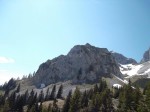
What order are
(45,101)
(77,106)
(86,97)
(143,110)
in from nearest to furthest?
(143,110) → (77,106) → (86,97) → (45,101)

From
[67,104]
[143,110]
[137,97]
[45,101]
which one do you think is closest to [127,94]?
[137,97]

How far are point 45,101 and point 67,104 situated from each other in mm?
55375

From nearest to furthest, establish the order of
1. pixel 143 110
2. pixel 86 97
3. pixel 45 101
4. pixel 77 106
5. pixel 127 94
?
pixel 143 110 < pixel 127 94 < pixel 77 106 < pixel 86 97 < pixel 45 101

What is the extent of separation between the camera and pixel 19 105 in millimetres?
167625

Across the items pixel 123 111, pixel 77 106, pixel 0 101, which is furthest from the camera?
pixel 0 101

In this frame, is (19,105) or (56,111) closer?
(56,111)

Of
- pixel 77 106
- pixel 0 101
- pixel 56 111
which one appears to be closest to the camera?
pixel 77 106

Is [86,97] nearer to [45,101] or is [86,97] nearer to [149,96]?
[45,101]

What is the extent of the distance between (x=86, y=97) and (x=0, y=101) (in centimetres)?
6966

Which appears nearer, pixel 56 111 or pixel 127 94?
pixel 127 94

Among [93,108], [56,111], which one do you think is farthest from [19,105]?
[93,108]

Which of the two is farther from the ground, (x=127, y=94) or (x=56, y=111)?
(x=127, y=94)

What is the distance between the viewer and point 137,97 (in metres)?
112

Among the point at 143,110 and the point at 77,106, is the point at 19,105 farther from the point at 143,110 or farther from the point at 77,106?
the point at 143,110
